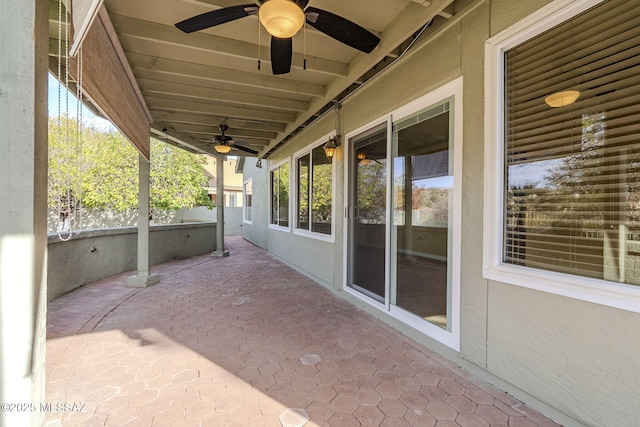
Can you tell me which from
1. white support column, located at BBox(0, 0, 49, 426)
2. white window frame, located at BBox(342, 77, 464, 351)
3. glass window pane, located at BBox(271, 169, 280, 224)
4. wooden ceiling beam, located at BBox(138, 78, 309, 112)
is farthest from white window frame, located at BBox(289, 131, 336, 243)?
white support column, located at BBox(0, 0, 49, 426)

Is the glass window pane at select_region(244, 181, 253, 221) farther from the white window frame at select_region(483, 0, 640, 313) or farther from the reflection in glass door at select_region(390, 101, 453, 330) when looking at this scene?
the white window frame at select_region(483, 0, 640, 313)

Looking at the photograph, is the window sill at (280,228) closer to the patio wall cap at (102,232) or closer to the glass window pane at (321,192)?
the glass window pane at (321,192)

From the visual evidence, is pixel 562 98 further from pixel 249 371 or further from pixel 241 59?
pixel 241 59

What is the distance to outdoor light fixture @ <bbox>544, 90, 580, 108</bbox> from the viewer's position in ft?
6.12

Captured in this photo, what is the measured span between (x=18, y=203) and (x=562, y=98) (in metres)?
3.09

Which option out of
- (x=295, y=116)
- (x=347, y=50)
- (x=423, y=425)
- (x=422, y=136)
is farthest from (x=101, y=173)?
(x=423, y=425)

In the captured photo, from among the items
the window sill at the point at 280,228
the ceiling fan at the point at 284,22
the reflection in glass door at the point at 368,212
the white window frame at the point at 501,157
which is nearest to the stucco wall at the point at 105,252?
the window sill at the point at 280,228

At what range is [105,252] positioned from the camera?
18.1ft

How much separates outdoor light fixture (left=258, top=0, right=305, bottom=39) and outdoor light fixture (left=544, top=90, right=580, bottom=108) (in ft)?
A: 5.73

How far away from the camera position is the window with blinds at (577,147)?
164cm

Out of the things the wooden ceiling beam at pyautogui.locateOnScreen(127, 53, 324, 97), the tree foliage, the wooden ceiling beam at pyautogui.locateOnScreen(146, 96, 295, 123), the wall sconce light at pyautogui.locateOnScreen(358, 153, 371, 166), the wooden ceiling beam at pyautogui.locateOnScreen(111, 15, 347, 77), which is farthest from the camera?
the tree foliage

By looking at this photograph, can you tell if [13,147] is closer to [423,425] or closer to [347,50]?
[423,425]

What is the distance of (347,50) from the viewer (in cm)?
341

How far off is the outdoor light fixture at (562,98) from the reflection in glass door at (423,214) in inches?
30.7
